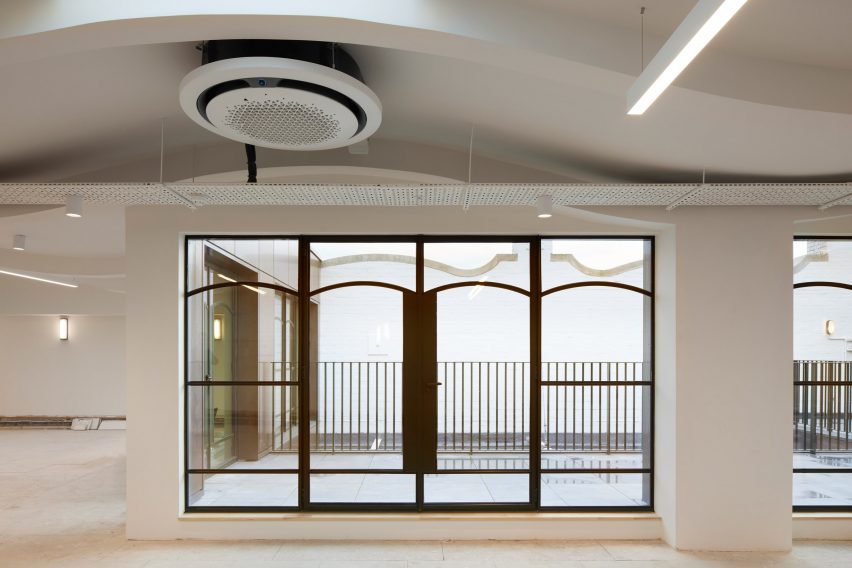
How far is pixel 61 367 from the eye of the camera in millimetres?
11906

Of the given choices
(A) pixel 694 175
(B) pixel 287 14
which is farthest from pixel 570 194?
(B) pixel 287 14

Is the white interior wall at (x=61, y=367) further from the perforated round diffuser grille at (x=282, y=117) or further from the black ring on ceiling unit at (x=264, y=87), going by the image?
the black ring on ceiling unit at (x=264, y=87)

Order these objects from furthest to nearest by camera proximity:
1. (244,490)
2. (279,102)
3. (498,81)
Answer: (244,490)
(498,81)
(279,102)

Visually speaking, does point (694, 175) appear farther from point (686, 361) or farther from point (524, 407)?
point (524, 407)

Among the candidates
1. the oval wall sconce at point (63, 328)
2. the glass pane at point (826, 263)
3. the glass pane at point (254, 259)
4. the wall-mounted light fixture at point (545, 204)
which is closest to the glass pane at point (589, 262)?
the wall-mounted light fixture at point (545, 204)

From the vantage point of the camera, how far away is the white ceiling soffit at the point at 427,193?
3871mm

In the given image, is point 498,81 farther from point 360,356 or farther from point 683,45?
point 360,356

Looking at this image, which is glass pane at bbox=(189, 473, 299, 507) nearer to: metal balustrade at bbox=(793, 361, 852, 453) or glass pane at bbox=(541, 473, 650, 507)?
glass pane at bbox=(541, 473, 650, 507)

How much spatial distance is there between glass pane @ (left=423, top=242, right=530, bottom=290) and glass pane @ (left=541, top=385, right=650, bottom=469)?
1097 millimetres

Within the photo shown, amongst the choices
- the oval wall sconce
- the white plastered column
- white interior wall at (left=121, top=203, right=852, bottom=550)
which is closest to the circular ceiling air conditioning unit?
white interior wall at (left=121, top=203, right=852, bottom=550)

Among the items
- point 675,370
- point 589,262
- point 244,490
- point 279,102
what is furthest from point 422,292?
point 279,102

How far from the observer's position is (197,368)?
5.13 meters

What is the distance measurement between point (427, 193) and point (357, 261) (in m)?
1.40

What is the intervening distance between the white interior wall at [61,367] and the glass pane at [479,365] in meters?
9.38
